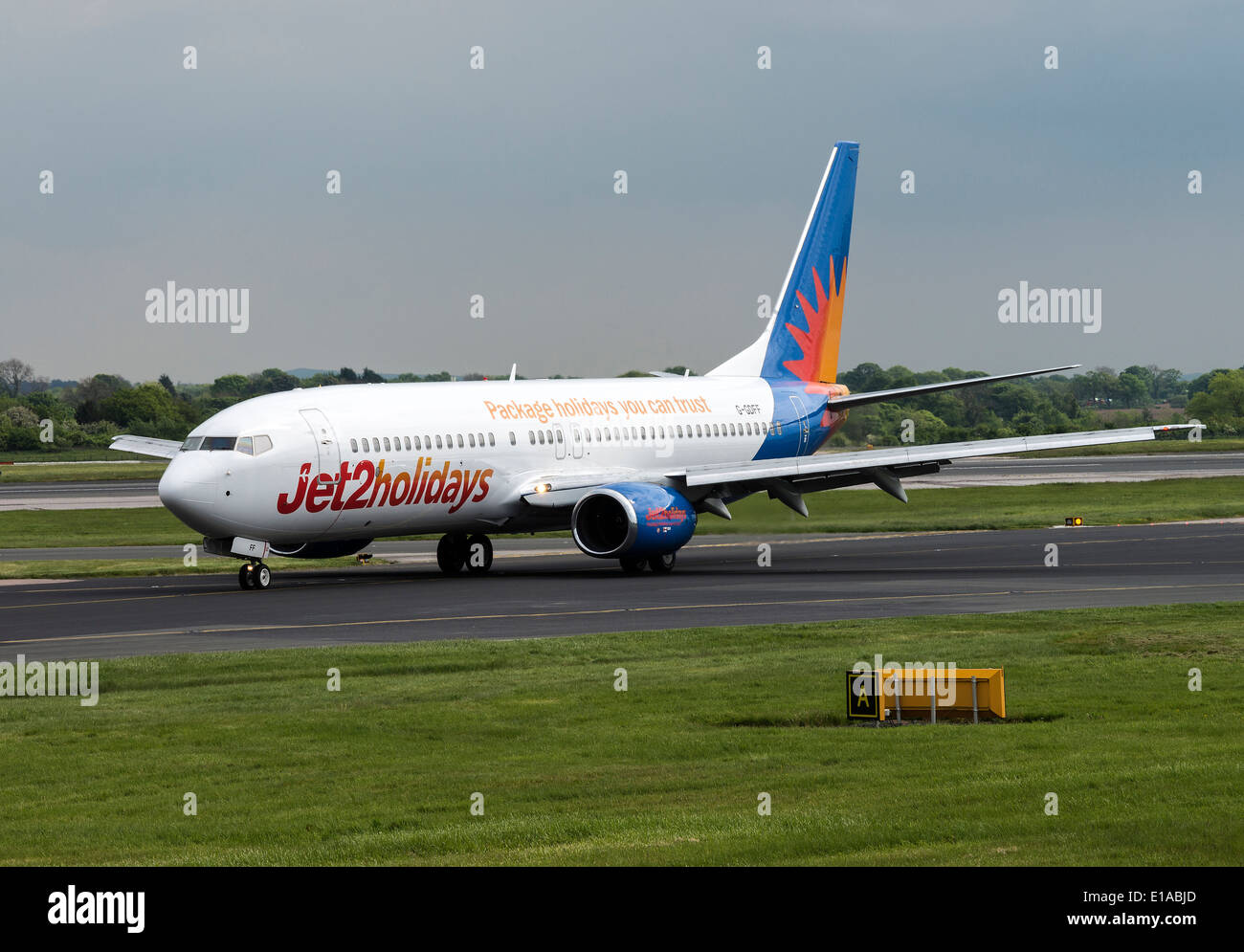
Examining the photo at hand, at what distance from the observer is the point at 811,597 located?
36.1 meters

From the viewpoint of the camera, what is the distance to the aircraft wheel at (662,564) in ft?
143

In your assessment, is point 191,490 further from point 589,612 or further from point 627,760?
point 627,760

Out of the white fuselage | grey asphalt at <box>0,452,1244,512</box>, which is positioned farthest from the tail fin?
grey asphalt at <box>0,452,1244,512</box>

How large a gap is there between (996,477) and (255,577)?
57.3 meters

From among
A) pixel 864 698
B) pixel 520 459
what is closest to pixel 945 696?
pixel 864 698

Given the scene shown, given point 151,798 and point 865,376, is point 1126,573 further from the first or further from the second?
point 865,376

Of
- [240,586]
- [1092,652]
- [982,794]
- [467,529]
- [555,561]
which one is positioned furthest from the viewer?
[555,561]

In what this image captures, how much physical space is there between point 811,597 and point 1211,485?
1848 inches

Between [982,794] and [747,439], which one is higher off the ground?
[747,439]

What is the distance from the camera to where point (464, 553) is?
4547 centimetres

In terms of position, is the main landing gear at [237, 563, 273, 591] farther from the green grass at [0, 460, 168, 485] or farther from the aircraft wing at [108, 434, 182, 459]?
the green grass at [0, 460, 168, 485]

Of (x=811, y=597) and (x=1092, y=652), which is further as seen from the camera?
(x=811, y=597)

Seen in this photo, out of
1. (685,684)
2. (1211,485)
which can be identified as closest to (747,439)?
(685,684)

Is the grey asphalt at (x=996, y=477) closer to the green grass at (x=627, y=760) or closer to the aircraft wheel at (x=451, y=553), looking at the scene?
the aircraft wheel at (x=451, y=553)
